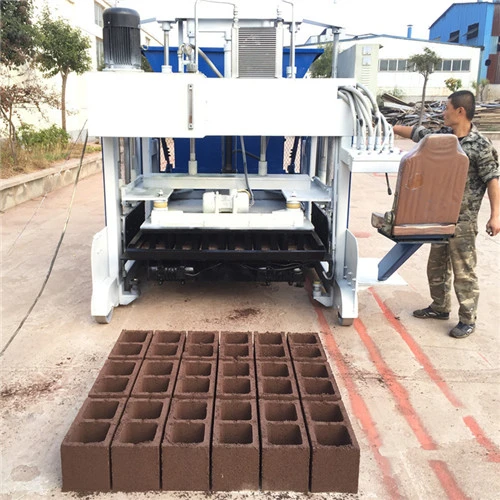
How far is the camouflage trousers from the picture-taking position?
4.43 m

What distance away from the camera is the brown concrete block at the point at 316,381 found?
121 inches

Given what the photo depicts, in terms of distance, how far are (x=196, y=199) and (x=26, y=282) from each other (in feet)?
6.76

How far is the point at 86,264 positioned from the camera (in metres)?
6.58

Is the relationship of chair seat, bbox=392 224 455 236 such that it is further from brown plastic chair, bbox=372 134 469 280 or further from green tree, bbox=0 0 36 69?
green tree, bbox=0 0 36 69

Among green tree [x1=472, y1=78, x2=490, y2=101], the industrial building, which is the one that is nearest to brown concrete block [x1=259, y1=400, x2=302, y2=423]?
green tree [x1=472, y1=78, x2=490, y2=101]

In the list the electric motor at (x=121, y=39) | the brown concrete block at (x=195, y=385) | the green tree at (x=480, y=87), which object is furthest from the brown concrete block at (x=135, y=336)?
the green tree at (x=480, y=87)

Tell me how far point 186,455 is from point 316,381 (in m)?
0.96

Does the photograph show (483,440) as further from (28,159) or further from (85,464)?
(28,159)

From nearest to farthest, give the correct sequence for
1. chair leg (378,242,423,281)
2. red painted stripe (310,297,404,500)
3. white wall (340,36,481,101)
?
red painted stripe (310,297,404,500)
chair leg (378,242,423,281)
white wall (340,36,481,101)

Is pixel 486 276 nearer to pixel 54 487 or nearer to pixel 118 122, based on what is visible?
pixel 118 122

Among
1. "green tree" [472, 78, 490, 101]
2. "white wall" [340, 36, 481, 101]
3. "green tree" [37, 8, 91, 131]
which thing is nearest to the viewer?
"green tree" [37, 8, 91, 131]

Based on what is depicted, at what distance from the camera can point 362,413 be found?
11.3 feet

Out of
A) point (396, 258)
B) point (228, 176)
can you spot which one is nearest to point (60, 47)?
point (228, 176)

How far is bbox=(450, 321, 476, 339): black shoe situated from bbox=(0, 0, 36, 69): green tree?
11851mm
